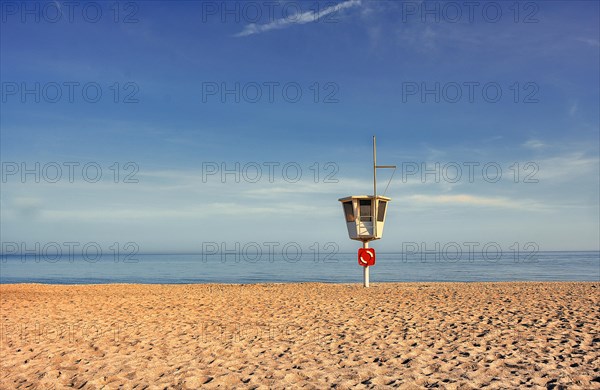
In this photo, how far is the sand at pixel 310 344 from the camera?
6.05 m

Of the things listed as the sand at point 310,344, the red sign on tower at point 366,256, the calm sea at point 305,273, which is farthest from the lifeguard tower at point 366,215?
the calm sea at point 305,273

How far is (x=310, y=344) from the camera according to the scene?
798cm

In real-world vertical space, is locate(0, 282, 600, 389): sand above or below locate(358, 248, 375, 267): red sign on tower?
below

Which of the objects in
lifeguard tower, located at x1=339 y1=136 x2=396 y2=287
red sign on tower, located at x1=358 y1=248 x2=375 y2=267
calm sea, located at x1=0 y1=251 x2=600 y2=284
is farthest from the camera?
calm sea, located at x1=0 y1=251 x2=600 y2=284

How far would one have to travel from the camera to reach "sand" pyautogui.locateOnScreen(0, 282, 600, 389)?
6.05 meters

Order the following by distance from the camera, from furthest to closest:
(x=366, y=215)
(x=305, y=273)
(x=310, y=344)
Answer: (x=305, y=273) < (x=366, y=215) < (x=310, y=344)

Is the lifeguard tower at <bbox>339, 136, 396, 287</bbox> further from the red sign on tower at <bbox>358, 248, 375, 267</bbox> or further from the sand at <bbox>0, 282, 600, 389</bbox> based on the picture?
the sand at <bbox>0, 282, 600, 389</bbox>

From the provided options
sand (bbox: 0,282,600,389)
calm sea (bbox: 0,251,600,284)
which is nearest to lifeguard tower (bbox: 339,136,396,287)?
sand (bbox: 0,282,600,389)

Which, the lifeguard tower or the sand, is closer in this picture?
the sand

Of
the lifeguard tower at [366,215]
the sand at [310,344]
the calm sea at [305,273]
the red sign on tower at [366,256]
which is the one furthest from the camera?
the calm sea at [305,273]

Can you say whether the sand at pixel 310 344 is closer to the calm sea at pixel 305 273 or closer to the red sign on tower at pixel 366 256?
the red sign on tower at pixel 366 256

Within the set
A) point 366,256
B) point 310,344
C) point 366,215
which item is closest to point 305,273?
point 366,256

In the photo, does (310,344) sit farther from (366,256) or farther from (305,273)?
(305,273)

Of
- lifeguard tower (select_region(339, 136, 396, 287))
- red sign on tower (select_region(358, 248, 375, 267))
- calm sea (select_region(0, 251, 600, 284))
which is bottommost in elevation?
calm sea (select_region(0, 251, 600, 284))
